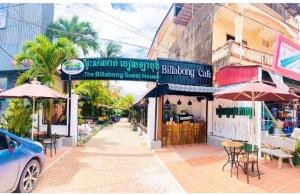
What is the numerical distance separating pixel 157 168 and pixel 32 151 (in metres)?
3.96

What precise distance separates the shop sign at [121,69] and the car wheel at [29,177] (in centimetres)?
653

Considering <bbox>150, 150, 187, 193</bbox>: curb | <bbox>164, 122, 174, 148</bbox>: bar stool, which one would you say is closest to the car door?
<bbox>150, 150, 187, 193</bbox>: curb

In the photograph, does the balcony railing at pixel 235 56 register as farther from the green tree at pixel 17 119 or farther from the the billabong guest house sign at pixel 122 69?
the green tree at pixel 17 119

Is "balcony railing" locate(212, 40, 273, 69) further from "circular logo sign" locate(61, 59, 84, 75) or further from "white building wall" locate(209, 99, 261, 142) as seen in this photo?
"circular logo sign" locate(61, 59, 84, 75)

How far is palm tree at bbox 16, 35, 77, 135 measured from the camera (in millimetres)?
10984

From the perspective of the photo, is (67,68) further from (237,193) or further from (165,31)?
(165,31)

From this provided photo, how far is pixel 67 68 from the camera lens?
38.5 ft

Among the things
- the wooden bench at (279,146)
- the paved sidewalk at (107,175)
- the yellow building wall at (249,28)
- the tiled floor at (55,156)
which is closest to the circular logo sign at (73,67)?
the tiled floor at (55,156)

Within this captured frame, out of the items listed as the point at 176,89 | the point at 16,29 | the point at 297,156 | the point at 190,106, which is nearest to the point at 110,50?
the point at 16,29

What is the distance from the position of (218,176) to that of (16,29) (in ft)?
67.0

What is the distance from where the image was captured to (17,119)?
32.0 feet

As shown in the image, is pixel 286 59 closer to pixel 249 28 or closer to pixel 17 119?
pixel 249 28

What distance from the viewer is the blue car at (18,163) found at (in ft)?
15.2

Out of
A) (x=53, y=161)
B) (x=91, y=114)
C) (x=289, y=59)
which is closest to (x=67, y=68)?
(x=53, y=161)
